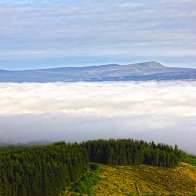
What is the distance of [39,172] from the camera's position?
161m

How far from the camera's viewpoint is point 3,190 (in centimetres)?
14875

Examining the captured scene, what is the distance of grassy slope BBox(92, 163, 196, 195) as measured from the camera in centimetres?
16825

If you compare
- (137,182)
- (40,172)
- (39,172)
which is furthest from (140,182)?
(39,172)

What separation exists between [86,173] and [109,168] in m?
16.1

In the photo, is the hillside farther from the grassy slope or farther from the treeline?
the treeline

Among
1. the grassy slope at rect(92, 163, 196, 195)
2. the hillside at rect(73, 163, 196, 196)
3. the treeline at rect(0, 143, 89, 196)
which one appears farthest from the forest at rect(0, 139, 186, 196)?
the grassy slope at rect(92, 163, 196, 195)

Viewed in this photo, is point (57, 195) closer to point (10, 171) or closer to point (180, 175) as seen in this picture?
point (10, 171)

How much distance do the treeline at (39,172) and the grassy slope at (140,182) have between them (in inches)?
366

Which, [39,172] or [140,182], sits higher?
[39,172]

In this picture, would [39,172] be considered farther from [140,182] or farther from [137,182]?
[140,182]

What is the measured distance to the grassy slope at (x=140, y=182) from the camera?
168 meters

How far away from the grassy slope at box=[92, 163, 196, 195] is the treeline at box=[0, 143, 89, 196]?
9294 mm

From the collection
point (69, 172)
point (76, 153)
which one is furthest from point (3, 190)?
point (76, 153)

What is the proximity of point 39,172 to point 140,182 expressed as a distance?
117 ft
